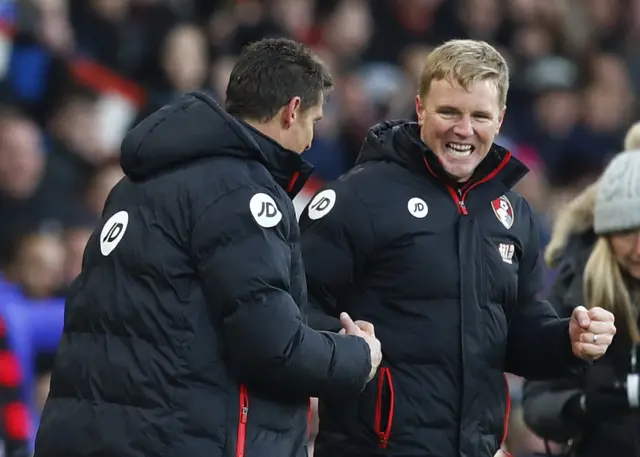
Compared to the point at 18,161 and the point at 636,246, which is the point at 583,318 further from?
the point at 18,161

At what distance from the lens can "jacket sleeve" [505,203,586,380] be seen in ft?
14.5

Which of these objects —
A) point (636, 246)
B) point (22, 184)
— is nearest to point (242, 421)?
point (636, 246)

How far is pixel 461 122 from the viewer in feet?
13.8

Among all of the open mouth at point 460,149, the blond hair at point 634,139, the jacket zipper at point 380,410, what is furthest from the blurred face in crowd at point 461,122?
the blond hair at point 634,139

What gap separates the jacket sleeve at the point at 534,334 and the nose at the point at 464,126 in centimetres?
43

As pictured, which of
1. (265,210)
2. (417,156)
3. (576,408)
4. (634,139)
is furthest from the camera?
(634,139)

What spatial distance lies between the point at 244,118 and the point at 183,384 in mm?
731

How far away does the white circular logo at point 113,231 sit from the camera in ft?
12.7

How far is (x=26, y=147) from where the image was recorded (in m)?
8.02

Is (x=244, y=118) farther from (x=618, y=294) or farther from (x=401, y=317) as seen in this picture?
(x=618, y=294)

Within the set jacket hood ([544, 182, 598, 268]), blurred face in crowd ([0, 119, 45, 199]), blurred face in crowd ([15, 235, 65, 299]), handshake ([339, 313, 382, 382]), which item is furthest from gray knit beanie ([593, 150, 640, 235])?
blurred face in crowd ([0, 119, 45, 199])

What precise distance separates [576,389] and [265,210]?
1572mm

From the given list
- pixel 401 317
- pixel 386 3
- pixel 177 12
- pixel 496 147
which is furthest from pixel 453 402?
pixel 386 3

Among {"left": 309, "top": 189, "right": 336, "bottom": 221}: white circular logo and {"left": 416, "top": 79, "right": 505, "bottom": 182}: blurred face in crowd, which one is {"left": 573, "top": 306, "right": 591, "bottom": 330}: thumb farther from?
{"left": 309, "top": 189, "right": 336, "bottom": 221}: white circular logo
